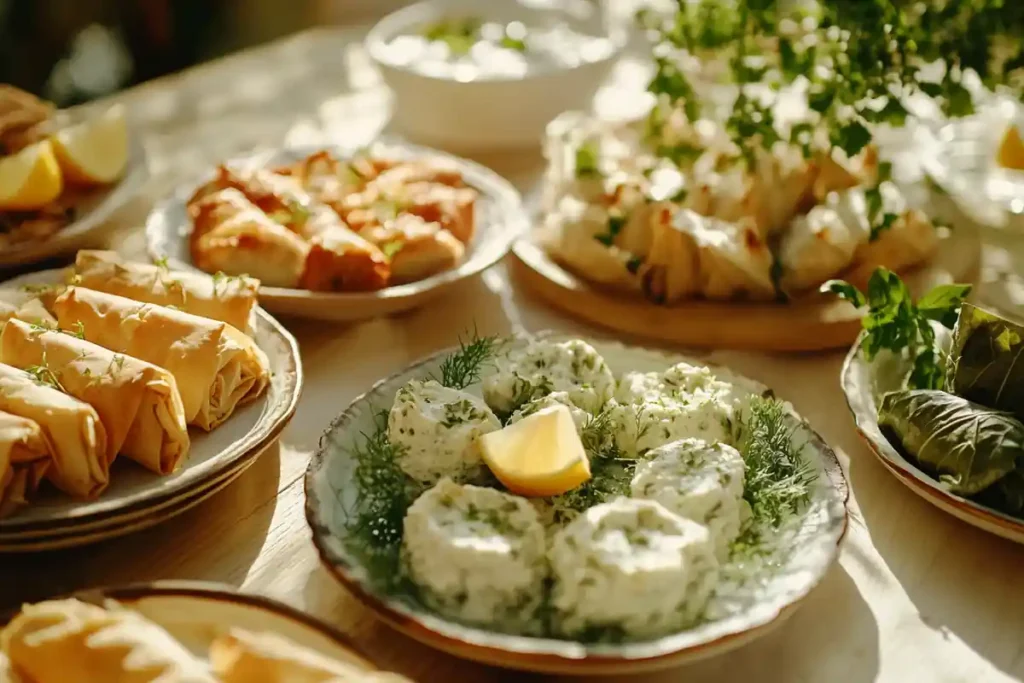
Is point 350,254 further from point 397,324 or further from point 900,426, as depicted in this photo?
point 900,426

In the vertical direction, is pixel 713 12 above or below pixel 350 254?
above

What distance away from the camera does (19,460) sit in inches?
38.1

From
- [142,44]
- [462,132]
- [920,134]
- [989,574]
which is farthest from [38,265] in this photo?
[142,44]

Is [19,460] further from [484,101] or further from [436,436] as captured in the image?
[484,101]

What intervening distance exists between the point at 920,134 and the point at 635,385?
1.30 meters

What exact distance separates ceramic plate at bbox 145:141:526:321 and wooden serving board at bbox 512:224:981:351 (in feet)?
0.31

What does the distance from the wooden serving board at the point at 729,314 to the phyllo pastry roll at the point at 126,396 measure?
0.62m

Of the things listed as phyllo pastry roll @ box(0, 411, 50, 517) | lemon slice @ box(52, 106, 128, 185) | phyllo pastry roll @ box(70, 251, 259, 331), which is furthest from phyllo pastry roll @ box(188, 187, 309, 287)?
phyllo pastry roll @ box(0, 411, 50, 517)

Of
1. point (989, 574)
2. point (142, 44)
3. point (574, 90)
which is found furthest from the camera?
point (142, 44)

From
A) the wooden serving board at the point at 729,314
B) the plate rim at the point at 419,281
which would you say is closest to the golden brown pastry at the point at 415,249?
the plate rim at the point at 419,281

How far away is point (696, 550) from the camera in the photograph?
87 centimetres

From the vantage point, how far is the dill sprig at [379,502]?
3.00 feet

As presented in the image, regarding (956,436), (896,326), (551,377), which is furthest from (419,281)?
(956,436)

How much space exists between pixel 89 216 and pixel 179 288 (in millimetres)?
406
